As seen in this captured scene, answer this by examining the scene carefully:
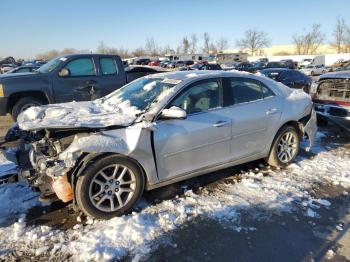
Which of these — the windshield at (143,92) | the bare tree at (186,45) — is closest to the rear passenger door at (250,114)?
the windshield at (143,92)

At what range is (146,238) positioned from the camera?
3477 millimetres

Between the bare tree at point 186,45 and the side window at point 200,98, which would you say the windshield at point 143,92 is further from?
the bare tree at point 186,45

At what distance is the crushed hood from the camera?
3.81m

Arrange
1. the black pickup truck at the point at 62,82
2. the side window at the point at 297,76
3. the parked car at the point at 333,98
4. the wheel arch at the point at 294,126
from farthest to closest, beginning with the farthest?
the side window at the point at 297,76 < the black pickup truck at the point at 62,82 < the parked car at the point at 333,98 < the wheel arch at the point at 294,126

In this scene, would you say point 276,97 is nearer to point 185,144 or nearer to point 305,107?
point 305,107

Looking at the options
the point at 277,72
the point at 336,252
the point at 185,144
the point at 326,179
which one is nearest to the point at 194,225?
the point at 185,144

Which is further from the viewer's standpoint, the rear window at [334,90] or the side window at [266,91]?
the rear window at [334,90]

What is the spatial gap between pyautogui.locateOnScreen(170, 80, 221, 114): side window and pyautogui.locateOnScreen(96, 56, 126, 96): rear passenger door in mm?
4681

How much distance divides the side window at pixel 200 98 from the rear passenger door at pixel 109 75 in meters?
4.68

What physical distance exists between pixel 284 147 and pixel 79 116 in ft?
10.6

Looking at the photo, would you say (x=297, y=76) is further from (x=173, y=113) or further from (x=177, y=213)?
(x=177, y=213)

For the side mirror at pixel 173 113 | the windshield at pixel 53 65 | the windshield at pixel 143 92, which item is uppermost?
the windshield at pixel 53 65

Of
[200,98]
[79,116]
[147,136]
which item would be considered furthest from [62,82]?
[147,136]

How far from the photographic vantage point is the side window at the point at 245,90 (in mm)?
4846
